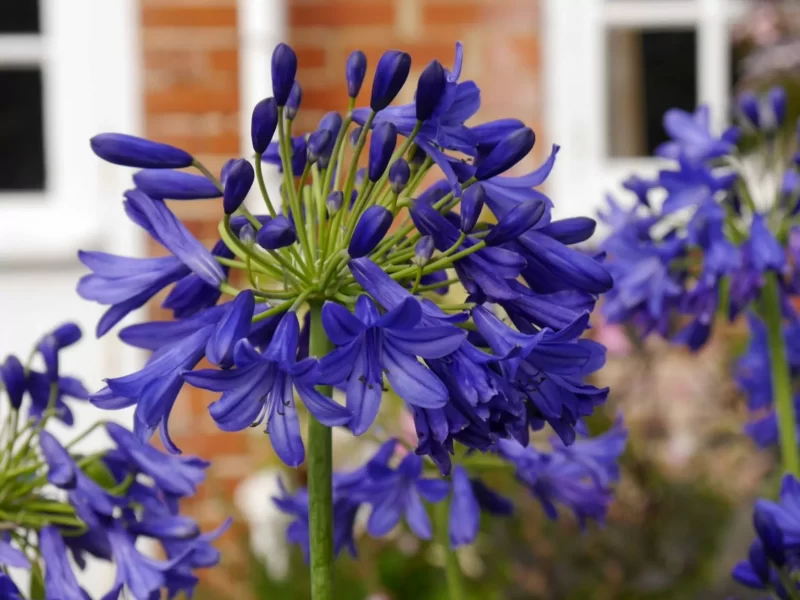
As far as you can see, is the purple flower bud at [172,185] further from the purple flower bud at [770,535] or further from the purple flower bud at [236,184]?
the purple flower bud at [770,535]

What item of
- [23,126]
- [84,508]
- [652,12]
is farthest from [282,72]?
[23,126]

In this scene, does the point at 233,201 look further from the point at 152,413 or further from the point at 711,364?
the point at 711,364

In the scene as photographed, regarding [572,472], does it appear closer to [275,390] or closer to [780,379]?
[780,379]

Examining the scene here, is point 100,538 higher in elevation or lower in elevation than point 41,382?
lower

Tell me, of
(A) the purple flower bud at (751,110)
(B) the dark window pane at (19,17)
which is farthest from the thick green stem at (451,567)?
(B) the dark window pane at (19,17)

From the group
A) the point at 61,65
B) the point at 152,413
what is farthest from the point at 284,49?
the point at 61,65
